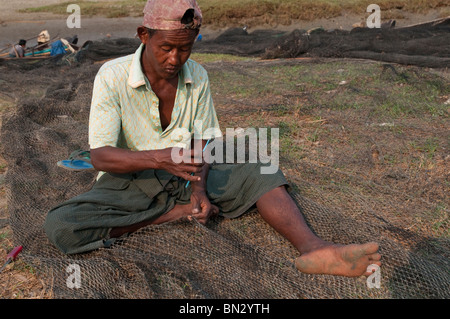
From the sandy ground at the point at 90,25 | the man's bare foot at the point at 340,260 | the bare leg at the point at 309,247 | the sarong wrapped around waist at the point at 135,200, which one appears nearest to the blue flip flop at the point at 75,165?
the sarong wrapped around waist at the point at 135,200

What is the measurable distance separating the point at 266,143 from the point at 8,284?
226cm

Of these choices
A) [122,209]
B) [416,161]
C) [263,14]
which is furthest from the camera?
[263,14]

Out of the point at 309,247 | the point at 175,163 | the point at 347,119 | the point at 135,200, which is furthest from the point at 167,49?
the point at 347,119

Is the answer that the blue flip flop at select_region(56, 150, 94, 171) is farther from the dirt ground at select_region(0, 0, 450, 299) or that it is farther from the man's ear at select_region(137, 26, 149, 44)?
the man's ear at select_region(137, 26, 149, 44)

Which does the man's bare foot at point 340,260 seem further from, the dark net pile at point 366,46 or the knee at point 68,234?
the dark net pile at point 366,46

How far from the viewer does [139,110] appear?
2.41m

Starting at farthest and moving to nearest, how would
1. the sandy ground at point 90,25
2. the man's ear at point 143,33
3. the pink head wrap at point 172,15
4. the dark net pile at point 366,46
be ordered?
1. the sandy ground at point 90,25
2. the dark net pile at point 366,46
3. the man's ear at point 143,33
4. the pink head wrap at point 172,15

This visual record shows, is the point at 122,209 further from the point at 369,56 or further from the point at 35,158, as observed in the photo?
the point at 369,56

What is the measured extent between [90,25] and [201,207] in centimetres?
1327

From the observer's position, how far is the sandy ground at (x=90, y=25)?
42.3ft

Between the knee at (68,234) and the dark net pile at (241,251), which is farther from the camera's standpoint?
the knee at (68,234)

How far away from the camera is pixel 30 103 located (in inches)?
180

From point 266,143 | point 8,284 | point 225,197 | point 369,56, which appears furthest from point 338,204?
point 369,56

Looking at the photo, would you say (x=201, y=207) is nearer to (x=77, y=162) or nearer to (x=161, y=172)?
(x=161, y=172)
